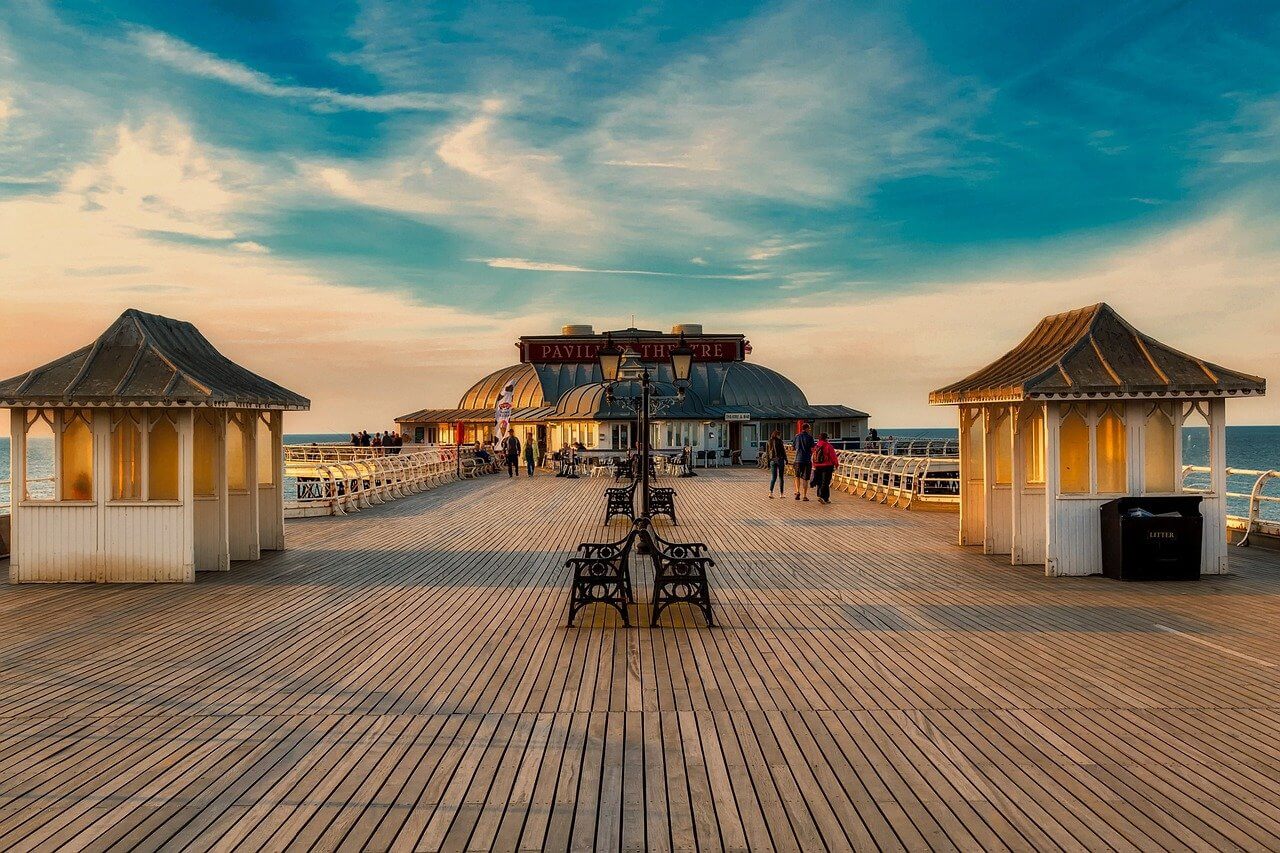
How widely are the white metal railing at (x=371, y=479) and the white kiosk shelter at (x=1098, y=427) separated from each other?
12811 mm

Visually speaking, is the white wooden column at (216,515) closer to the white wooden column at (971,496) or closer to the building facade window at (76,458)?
the building facade window at (76,458)

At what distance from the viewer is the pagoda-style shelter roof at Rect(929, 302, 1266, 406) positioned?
34.0 feet

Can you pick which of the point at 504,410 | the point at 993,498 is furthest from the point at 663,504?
the point at 504,410

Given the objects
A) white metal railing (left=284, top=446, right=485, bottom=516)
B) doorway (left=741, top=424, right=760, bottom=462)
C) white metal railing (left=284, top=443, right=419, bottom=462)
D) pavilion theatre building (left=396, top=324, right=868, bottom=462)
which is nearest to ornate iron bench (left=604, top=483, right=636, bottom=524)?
white metal railing (left=284, top=446, right=485, bottom=516)

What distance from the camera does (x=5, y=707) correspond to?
579cm

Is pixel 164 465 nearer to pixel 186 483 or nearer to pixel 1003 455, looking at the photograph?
pixel 186 483

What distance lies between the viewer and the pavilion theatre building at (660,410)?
37.9m

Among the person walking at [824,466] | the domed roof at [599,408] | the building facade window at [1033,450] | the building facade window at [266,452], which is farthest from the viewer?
the domed roof at [599,408]

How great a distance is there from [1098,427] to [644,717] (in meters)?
8.11

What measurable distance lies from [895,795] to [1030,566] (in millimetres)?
8078

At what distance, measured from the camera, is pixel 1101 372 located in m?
10.7

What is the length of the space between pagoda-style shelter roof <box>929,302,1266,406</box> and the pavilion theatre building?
24726mm

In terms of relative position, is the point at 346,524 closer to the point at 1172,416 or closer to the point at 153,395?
the point at 153,395

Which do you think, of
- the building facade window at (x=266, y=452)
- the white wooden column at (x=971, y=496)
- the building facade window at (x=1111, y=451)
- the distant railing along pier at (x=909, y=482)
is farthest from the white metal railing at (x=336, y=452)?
the building facade window at (x=1111, y=451)
